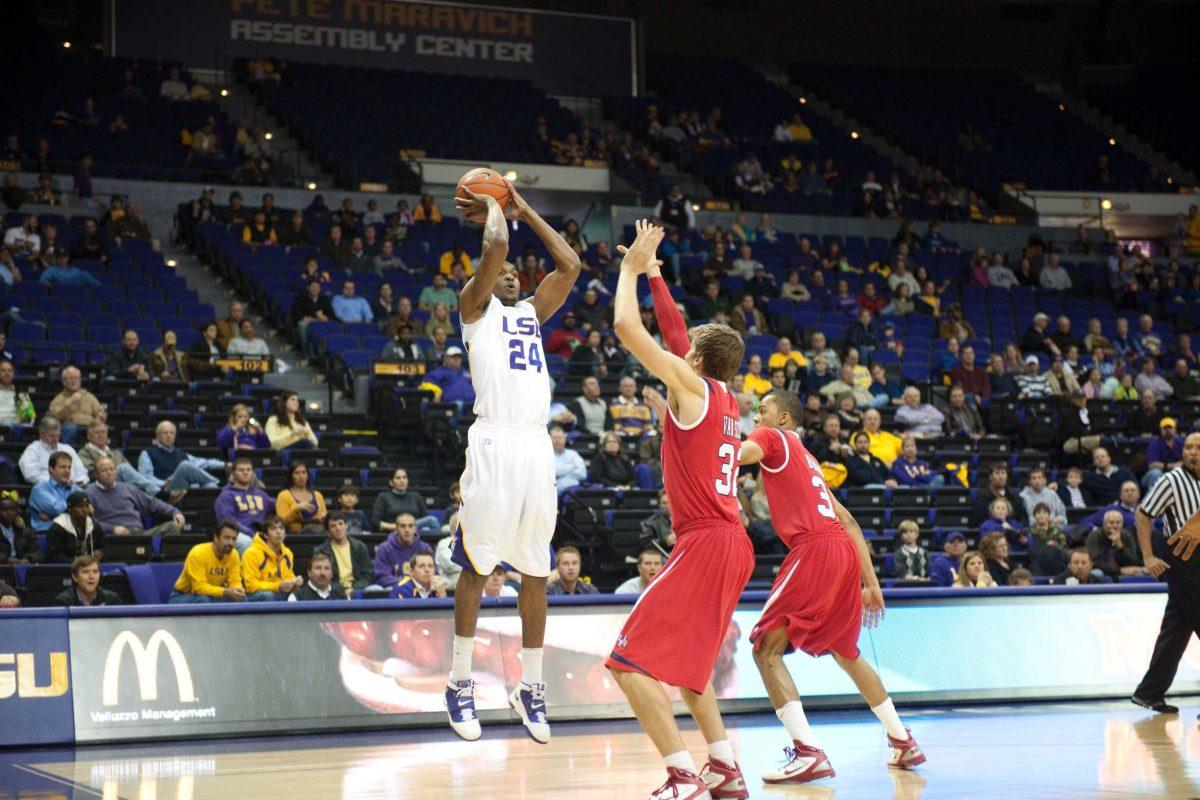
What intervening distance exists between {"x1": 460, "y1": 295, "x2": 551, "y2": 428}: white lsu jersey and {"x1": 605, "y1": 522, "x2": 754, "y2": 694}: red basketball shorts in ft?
3.28

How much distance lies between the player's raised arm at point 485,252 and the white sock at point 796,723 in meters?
2.68

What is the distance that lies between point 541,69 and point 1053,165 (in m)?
10.9

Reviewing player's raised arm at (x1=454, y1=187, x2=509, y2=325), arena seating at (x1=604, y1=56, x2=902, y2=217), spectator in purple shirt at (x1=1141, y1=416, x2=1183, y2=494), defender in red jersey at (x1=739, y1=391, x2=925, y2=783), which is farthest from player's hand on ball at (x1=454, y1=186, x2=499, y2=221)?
arena seating at (x1=604, y1=56, x2=902, y2=217)

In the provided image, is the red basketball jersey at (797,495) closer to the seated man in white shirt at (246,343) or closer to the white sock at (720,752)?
the white sock at (720,752)

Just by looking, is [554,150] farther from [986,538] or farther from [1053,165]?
[986,538]

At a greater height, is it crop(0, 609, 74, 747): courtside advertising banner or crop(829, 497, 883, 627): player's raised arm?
crop(829, 497, 883, 627): player's raised arm

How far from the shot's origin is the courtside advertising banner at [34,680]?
28.5 feet

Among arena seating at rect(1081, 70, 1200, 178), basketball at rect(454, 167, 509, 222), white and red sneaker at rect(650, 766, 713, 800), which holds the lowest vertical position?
white and red sneaker at rect(650, 766, 713, 800)

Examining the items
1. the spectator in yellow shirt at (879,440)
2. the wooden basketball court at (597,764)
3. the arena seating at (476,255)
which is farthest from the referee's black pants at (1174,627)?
the spectator in yellow shirt at (879,440)

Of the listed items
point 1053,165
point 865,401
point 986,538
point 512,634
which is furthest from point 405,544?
point 1053,165

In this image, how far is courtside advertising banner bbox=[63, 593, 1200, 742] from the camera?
907 cm

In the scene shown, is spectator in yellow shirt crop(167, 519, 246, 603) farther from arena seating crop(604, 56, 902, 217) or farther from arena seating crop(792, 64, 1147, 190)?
arena seating crop(792, 64, 1147, 190)

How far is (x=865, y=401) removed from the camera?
1817 cm

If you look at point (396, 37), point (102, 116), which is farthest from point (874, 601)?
point (396, 37)
